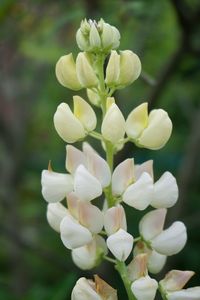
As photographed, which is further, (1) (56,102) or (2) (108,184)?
(1) (56,102)

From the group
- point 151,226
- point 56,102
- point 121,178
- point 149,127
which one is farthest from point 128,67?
point 56,102

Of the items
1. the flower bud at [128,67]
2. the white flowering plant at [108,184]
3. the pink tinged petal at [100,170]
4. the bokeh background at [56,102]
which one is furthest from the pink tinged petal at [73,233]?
the bokeh background at [56,102]

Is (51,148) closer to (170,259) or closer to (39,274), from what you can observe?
(39,274)

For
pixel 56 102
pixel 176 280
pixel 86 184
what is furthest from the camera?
pixel 56 102

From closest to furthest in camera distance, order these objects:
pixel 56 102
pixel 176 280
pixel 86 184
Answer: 1. pixel 86 184
2. pixel 176 280
3. pixel 56 102

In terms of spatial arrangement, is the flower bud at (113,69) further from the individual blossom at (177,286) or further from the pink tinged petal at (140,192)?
the individual blossom at (177,286)

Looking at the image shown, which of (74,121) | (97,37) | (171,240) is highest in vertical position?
(97,37)

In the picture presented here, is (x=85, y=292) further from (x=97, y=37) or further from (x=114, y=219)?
(x=97, y=37)

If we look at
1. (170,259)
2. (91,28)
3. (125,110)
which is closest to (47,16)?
(125,110)
